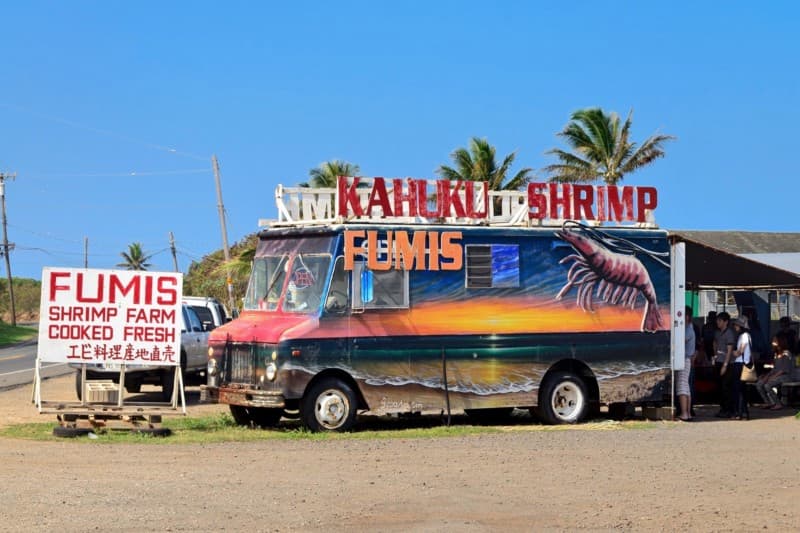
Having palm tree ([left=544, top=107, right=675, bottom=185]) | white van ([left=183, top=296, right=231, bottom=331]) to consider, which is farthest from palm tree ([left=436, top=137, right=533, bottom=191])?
white van ([left=183, top=296, right=231, bottom=331])

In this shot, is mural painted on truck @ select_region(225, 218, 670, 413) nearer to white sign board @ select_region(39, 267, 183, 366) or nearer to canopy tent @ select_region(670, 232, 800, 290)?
white sign board @ select_region(39, 267, 183, 366)

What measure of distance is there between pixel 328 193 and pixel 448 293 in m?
2.29

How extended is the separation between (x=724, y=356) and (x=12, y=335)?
5422cm

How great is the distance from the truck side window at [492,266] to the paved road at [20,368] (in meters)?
14.8

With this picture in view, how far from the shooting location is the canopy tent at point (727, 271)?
20.7 meters

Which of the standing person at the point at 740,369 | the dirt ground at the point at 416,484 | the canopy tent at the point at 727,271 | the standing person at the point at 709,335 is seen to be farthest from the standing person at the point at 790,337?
the dirt ground at the point at 416,484

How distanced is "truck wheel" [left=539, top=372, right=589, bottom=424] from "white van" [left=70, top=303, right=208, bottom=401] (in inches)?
270

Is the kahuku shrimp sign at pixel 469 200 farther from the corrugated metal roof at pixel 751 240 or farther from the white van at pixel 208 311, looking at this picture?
the corrugated metal roof at pixel 751 240

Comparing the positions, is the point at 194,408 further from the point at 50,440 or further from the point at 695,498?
the point at 695,498

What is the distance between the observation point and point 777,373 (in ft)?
70.3

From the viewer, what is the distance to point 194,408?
71.0 ft

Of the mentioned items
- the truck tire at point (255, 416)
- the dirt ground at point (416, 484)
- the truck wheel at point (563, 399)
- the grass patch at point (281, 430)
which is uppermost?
the truck wheel at point (563, 399)

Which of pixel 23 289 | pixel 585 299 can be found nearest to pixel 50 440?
pixel 585 299

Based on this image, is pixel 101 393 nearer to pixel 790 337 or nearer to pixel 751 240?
pixel 790 337
